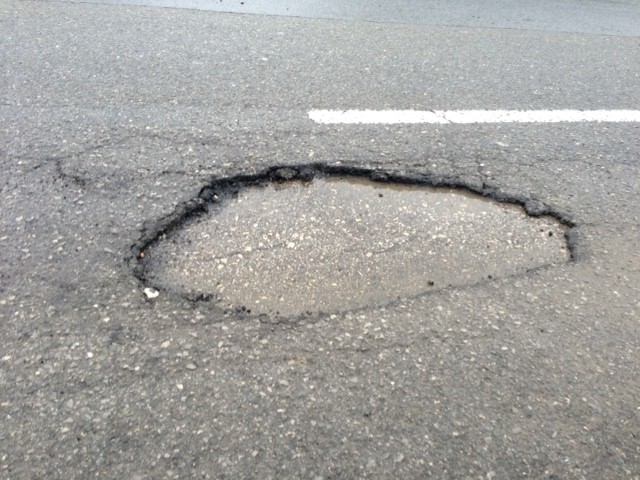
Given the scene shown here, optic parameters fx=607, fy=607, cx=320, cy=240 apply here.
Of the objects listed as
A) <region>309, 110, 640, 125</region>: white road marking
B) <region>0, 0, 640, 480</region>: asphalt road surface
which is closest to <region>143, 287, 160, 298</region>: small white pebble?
<region>0, 0, 640, 480</region>: asphalt road surface

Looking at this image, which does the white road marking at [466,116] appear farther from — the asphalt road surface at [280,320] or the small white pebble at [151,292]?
the small white pebble at [151,292]

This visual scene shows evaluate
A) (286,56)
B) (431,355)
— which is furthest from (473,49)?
(431,355)

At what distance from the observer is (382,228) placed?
2.94 meters

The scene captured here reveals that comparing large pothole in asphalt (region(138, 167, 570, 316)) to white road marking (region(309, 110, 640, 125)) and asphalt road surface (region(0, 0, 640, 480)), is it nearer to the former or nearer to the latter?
asphalt road surface (region(0, 0, 640, 480))

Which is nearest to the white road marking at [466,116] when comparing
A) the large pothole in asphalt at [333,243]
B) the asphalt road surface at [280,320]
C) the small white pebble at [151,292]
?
the asphalt road surface at [280,320]

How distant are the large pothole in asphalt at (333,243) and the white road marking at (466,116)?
2.27ft

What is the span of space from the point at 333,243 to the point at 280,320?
1.91 feet

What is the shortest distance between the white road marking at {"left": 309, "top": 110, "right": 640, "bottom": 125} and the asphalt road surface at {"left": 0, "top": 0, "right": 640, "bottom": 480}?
9cm

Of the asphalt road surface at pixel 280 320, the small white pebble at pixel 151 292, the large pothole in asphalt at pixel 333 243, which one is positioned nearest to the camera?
the asphalt road surface at pixel 280 320

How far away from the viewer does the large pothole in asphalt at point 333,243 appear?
8.31 feet

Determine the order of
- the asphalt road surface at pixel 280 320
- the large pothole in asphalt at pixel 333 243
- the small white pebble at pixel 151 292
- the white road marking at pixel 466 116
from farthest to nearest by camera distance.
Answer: the white road marking at pixel 466 116, the large pothole in asphalt at pixel 333 243, the small white pebble at pixel 151 292, the asphalt road surface at pixel 280 320

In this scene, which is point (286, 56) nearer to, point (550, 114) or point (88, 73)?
point (88, 73)

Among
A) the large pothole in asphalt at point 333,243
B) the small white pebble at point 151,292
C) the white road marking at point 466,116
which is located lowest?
the small white pebble at point 151,292

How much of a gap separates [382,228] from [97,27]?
3.37 meters
